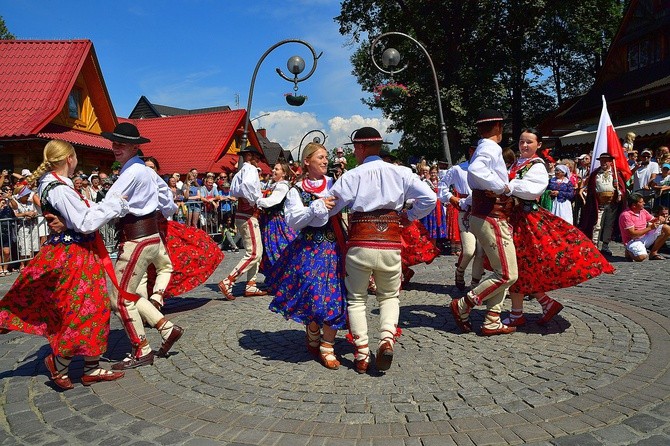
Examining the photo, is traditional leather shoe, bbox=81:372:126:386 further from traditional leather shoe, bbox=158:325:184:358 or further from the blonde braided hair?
the blonde braided hair

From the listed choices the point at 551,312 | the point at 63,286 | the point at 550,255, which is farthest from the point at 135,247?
the point at 551,312

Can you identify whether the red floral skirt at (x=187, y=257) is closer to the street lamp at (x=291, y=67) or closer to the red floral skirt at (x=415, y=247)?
the red floral skirt at (x=415, y=247)

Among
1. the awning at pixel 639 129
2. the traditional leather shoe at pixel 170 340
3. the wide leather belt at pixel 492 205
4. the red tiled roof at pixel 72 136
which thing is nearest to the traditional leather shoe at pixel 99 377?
the traditional leather shoe at pixel 170 340

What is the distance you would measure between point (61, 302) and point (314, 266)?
6.22ft

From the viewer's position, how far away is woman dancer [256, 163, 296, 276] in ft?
23.9

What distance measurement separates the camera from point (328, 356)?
4395 mm

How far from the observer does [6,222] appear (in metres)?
9.95

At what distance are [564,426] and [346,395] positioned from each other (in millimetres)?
1410

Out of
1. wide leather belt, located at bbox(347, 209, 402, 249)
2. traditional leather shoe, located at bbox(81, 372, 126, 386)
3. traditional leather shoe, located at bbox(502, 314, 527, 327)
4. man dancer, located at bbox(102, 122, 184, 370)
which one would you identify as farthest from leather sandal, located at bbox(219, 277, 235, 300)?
traditional leather shoe, located at bbox(502, 314, 527, 327)

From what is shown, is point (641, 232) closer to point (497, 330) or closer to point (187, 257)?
point (497, 330)

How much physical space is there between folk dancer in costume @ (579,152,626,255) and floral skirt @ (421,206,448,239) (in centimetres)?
294

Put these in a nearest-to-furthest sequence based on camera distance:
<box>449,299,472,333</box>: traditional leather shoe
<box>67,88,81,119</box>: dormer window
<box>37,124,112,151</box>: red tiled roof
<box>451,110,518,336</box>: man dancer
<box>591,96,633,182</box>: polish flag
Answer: <box>451,110,518,336</box>: man dancer < <box>449,299,472,333</box>: traditional leather shoe < <box>591,96,633,182</box>: polish flag < <box>37,124,112,151</box>: red tiled roof < <box>67,88,81,119</box>: dormer window

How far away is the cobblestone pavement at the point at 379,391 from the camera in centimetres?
323

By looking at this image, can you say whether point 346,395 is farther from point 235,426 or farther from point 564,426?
point 564,426
